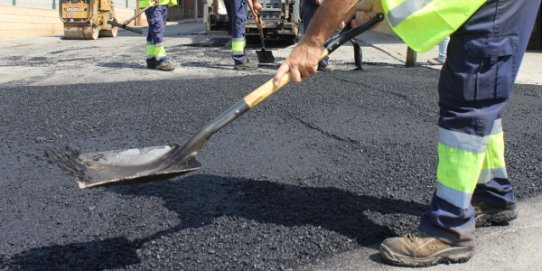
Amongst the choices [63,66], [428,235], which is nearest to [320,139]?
[428,235]

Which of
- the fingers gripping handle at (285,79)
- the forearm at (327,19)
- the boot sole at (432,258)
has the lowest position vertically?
the boot sole at (432,258)

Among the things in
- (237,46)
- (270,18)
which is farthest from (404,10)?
(270,18)

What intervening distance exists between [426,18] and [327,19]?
380mm

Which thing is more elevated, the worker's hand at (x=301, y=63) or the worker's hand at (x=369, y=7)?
the worker's hand at (x=369, y=7)

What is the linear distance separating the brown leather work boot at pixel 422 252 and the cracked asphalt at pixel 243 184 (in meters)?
0.05

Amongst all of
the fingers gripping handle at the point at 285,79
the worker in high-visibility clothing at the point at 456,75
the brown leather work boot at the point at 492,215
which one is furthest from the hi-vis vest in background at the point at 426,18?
the brown leather work boot at the point at 492,215

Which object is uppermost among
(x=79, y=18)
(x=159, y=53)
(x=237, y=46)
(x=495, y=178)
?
(x=79, y=18)

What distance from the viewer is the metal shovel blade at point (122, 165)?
6.64 ft


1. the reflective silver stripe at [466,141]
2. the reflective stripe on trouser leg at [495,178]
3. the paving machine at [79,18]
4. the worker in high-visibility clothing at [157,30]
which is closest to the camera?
the reflective silver stripe at [466,141]

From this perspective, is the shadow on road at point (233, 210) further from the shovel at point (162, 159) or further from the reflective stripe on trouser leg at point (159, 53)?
the reflective stripe on trouser leg at point (159, 53)

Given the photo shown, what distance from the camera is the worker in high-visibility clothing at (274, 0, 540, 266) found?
6.41ft

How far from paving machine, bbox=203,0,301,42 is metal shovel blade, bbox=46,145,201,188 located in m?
9.01

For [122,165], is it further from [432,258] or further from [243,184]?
[432,258]

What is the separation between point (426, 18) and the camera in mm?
1944
